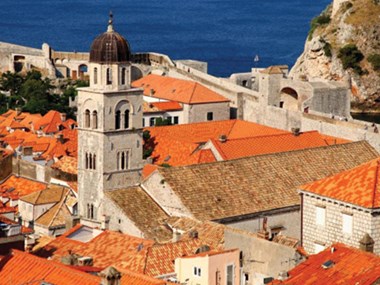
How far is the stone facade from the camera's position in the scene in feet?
131

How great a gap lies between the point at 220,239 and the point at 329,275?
27.2ft

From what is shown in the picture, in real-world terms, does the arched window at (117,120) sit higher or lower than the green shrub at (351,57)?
higher

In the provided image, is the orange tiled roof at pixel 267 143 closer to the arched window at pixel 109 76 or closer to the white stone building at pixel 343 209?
the arched window at pixel 109 76

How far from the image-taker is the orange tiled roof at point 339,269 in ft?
106

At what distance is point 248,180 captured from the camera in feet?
160

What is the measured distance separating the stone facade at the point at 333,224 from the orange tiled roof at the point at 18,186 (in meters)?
15.1

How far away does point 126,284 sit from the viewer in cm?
3048

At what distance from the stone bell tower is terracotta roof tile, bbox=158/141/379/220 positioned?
3.26m

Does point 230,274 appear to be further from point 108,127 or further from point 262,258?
point 108,127

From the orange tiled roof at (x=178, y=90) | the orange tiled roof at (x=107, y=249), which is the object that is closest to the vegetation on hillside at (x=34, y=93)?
the orange tiled roof at (x=178, y=90)

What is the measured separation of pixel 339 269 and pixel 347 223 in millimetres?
7901

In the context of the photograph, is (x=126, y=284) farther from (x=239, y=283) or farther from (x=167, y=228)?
(x=167, y=228)

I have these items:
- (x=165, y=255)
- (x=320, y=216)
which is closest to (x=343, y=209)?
(x=320, y=216)

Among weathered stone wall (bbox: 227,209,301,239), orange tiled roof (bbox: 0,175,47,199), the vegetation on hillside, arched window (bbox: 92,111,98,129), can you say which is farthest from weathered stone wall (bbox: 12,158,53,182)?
the vegetation on hillside
